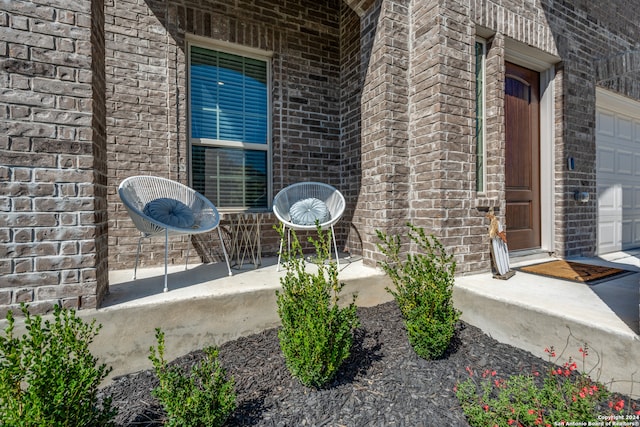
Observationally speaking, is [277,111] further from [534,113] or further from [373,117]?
[534,113]

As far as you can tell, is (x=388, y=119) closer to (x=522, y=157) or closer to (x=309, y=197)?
(x=309, y=197)

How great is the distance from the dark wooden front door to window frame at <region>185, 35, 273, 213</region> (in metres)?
2.62

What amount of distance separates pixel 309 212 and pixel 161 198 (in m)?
1.32

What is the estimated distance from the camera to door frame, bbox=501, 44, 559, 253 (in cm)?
371

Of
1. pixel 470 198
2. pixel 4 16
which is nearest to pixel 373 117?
pixel 470 198

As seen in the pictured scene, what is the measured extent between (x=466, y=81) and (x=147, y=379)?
11.0 ft

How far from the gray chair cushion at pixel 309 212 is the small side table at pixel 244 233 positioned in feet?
1.48

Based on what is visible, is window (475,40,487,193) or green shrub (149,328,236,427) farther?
window (475,40,487,193)

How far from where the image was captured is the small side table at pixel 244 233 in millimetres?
3443

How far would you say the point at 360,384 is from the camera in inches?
71.9

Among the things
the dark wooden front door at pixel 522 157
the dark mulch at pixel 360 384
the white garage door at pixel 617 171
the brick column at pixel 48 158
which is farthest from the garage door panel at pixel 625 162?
the brick column at pixel 48 158

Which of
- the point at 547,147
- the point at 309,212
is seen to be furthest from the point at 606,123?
the point at 309,212

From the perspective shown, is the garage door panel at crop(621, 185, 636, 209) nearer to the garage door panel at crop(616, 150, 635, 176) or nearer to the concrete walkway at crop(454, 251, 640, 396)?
the garage door panel at crop(616, 150, 635, 176)

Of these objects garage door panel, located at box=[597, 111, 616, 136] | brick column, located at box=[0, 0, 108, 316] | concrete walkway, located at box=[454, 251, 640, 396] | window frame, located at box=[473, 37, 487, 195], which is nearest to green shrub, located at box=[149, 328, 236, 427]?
brick column, located at box=[0, 0, 108, 316]
